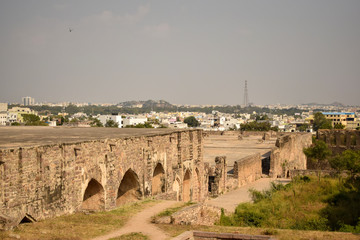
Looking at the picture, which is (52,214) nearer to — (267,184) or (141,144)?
(141,144)

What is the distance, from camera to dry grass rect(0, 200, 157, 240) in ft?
32.2

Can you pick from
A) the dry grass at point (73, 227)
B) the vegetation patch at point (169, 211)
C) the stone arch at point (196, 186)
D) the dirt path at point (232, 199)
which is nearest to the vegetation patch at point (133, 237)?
the dry grass at point (73, 227)

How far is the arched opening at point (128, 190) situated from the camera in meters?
16.4

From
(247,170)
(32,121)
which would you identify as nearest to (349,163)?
(247,170)

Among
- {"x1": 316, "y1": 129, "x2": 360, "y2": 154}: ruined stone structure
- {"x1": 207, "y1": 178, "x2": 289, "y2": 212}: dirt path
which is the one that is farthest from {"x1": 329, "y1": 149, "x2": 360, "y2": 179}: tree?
{"x1": 316, "y1": 129, "x2": 360, "y2": 154}: ruined stone structure

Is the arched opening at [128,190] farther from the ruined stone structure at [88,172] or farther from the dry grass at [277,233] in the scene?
the dry grass at [277,233]

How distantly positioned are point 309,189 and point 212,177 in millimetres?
4603

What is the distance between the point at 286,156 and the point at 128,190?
19.4 m

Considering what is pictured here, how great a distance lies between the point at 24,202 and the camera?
10.8 metres

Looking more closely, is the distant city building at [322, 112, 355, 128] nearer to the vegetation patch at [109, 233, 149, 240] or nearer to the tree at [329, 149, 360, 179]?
the tree at [329, 149, 360, 179]

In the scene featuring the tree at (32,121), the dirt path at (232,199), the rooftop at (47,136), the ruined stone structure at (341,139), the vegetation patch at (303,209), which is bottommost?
the dirt path at (232,199)

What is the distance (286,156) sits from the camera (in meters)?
33.7

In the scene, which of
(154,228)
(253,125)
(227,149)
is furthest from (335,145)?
(253,125)

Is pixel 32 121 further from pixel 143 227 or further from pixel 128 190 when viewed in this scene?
pixel 143 227
